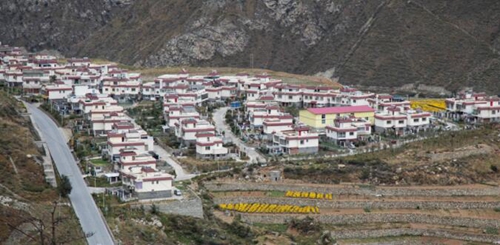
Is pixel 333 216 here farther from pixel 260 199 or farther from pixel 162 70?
pixel 162 70

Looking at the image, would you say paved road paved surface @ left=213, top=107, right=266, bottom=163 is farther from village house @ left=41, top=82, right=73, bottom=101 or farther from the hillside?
the hillside

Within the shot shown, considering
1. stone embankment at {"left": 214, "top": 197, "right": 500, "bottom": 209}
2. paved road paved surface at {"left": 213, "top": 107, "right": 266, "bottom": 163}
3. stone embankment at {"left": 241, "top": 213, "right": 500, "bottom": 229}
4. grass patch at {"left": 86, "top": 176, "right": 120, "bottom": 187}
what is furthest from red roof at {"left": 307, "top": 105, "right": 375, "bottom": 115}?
grass patch at {"left": 86, "top": 176, "right": 120, "bottom": 187}

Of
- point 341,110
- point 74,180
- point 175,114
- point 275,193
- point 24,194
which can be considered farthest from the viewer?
point 341,110

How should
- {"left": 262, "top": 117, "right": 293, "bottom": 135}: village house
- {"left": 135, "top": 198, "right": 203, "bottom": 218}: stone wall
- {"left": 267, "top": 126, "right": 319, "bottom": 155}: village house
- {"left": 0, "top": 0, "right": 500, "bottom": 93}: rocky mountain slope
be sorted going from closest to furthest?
{"left": 135, "top": 198, "right": 203, "bottom": 218}: stone wall < {"left": 267, "top": 126, "right": 319, "bottom": 155}: village house < {"left": 262, "top": 117, "right": 293, "bottom": 135}: village house < {"left": 0, "top": 0, "right": 500, "bottom": 93}: rocky mountain slope

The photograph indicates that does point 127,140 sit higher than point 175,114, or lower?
lower

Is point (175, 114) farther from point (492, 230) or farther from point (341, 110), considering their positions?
point (492, 230)

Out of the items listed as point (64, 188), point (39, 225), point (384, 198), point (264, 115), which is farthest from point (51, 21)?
point (39, 225)
